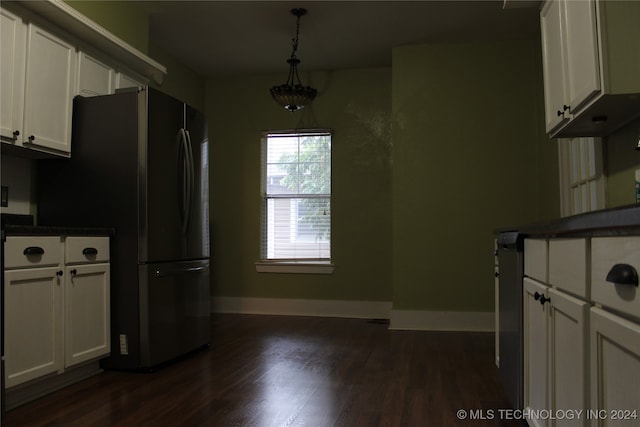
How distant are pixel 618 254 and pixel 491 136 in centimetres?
380

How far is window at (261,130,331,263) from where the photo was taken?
17.5ft

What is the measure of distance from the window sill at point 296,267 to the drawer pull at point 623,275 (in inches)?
171

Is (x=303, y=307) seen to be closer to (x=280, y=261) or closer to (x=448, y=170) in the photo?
(x=280, y=261)

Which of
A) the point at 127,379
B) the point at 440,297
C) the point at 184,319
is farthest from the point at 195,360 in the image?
the point at 440,297

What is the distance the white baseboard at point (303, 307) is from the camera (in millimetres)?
5188

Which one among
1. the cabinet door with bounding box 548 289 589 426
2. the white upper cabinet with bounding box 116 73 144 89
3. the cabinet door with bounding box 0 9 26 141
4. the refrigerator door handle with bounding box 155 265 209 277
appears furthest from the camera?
the white upper cabinet with bounding box 116 73 144 89

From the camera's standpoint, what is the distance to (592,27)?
6.03 ft

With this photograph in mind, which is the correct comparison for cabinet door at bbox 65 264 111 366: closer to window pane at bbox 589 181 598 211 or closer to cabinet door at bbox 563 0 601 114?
cabinet door at bbox 563 0 601 114

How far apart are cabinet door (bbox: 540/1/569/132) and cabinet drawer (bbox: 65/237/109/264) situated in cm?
Result: 253

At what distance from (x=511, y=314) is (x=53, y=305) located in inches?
87.7

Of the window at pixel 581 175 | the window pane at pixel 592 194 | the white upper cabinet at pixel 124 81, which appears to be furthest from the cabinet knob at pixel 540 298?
the white upper cabinet at pixel 124 81

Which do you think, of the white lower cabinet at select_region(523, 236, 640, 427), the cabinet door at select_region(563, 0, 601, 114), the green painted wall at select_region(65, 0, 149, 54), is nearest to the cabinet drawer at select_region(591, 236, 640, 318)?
the white lower cabinet at select_region(523, 236, 640, 427)

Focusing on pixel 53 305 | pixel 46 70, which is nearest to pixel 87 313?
pixel 53 305

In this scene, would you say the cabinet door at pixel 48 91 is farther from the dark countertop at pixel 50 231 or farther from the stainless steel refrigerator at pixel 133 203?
the dark countertop at pixel 50 231
